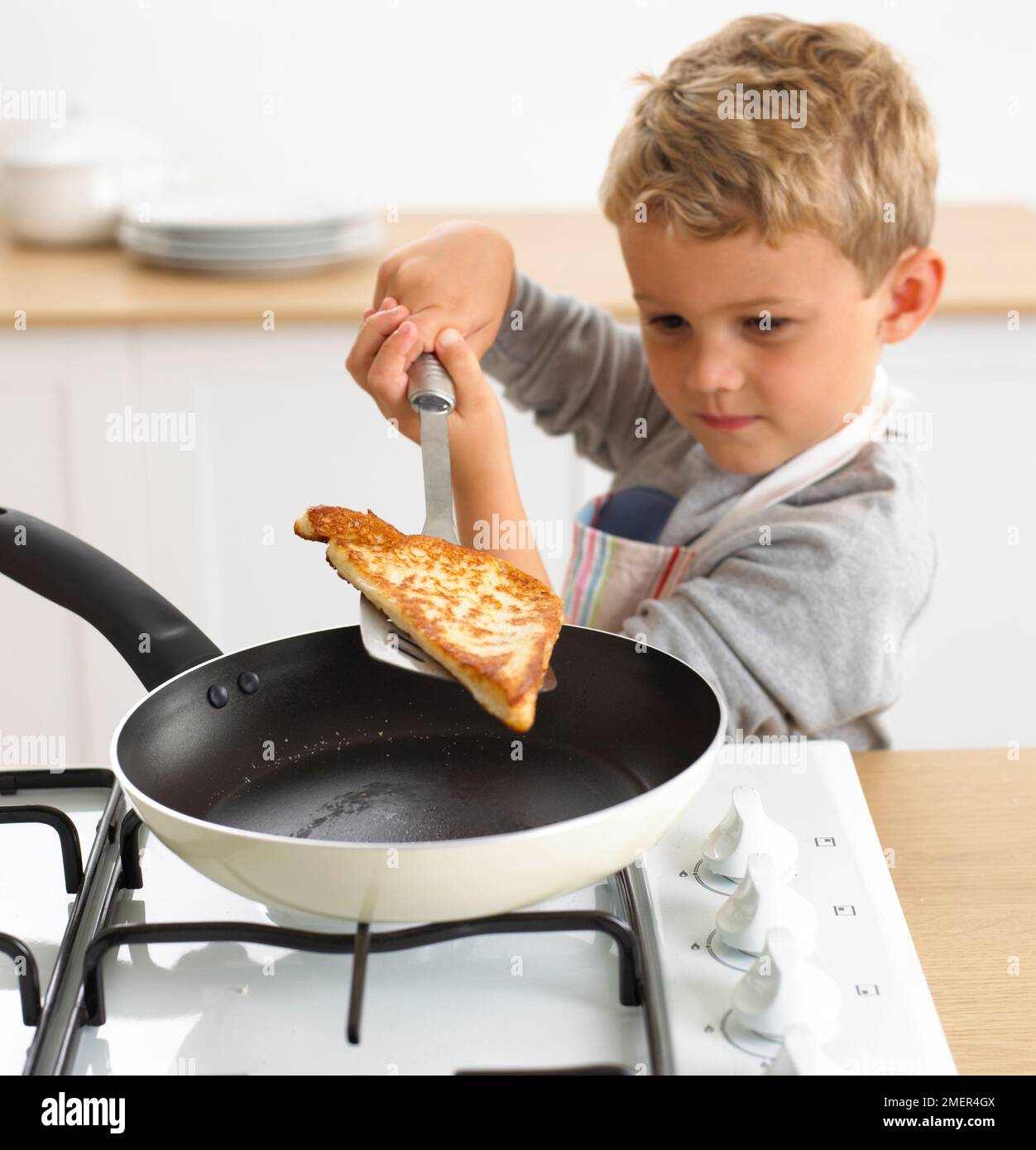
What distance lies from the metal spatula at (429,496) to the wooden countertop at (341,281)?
2.92ft

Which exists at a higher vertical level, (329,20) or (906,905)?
(329,20)

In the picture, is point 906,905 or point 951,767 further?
point 951,767

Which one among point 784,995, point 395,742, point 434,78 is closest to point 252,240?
point 434,78

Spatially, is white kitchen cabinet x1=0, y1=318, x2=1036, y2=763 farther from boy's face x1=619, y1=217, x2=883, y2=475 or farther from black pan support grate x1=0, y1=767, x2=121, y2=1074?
black pan support grate x1=0, y1=767, x2=121, y2=1074

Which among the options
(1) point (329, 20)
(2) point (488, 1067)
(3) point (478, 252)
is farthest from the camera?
(1) point (329, 20)

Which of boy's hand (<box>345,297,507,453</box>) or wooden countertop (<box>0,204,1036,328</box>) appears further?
wooden countertop (<box>0,204,1036,328</box>)

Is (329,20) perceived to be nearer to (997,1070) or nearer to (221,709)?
(221,709)

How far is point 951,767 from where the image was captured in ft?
2.90

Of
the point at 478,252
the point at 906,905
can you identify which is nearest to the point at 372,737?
the point at 906,905

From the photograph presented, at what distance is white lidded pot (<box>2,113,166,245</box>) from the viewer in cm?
203

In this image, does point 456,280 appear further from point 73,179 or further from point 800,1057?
point 73,179

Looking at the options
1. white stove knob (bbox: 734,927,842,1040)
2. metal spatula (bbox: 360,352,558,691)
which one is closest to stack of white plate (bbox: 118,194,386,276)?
metal spatula (bbox: 360,352,558,691)

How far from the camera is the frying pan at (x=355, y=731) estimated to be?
69 centimetres

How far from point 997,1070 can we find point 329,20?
6.79ft
